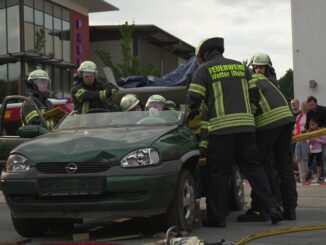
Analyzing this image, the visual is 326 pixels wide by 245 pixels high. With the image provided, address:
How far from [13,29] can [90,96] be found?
2931 centimetres

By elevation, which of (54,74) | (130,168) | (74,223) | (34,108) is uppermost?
(54,74)

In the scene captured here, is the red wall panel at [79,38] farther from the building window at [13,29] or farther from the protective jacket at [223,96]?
the protective jacket at [223,96]

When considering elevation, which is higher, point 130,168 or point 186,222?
point 130,168

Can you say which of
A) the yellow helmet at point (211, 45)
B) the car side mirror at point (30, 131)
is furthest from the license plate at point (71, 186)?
the yellow helmet at point (211, 45)

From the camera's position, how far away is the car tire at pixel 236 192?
9.46m

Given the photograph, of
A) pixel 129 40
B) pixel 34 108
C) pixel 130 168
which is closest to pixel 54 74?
pixel 129 40

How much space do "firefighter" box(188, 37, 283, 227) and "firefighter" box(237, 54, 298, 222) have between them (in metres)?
0.37

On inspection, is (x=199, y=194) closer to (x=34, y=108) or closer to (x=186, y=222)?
(x=186, y=222)

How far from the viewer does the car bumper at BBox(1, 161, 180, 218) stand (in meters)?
6.79

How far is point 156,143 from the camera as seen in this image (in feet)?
23.0

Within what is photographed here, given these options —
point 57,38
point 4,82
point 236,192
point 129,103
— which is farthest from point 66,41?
point 129,103

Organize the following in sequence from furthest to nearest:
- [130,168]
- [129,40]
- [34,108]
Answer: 1. [129,40]
2. [34,108]
3. [130,168]

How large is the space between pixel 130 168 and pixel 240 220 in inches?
82.8

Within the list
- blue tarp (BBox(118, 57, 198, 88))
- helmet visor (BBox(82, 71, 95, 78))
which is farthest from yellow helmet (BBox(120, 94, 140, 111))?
blue tarp (BBox(118, 57, 198, 88))
